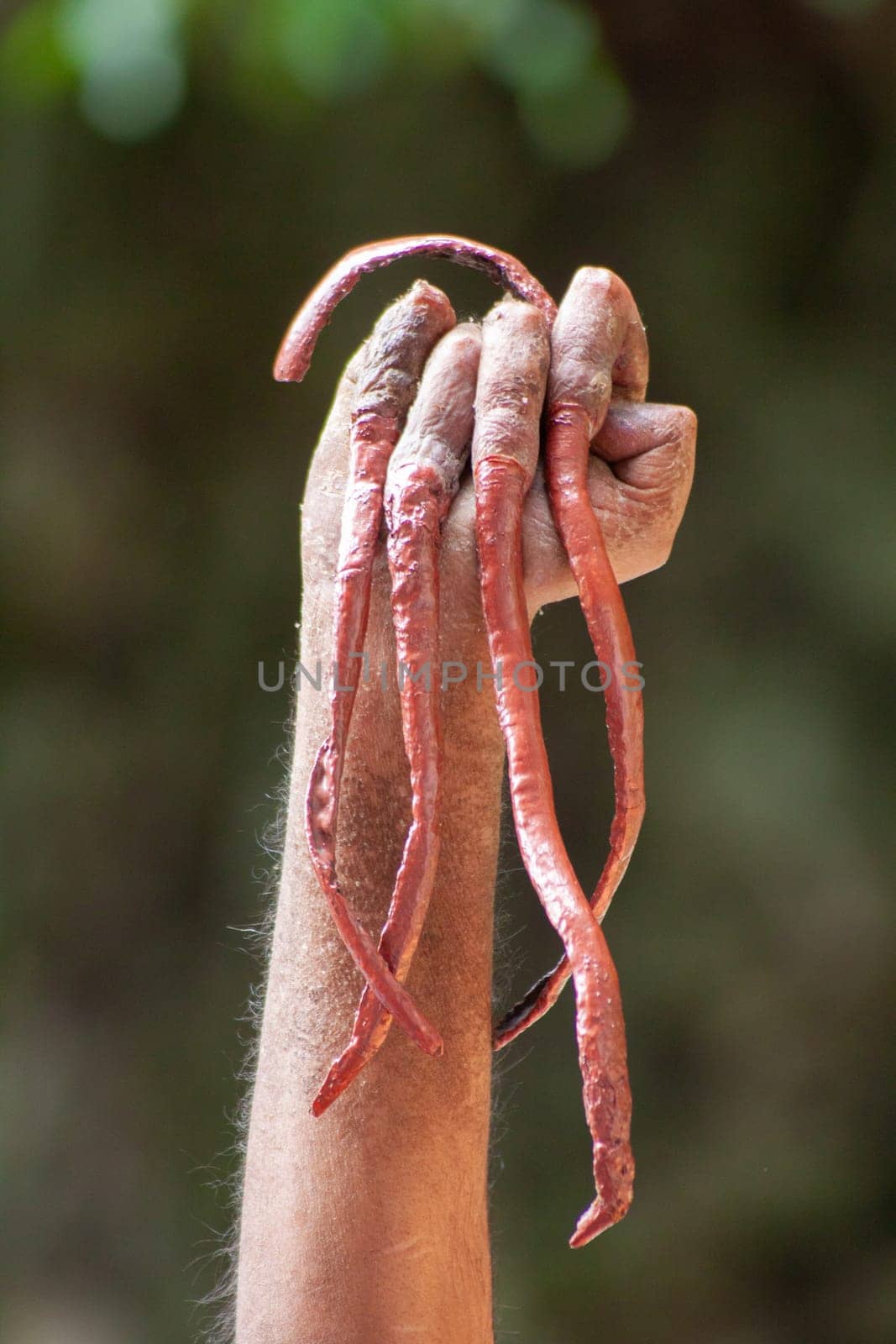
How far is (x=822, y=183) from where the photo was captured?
1412mm

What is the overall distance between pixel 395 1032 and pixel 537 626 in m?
0.77

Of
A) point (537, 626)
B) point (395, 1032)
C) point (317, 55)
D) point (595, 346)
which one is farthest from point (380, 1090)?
point (317, 55)

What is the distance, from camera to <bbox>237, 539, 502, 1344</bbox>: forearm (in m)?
0.61

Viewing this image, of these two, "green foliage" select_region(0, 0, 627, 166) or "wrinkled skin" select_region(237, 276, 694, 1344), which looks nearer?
"wrinkled skin" select_region(237, 276, 694, 1344)

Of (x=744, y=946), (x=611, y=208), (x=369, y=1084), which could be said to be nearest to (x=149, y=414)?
(x=611, y=208)

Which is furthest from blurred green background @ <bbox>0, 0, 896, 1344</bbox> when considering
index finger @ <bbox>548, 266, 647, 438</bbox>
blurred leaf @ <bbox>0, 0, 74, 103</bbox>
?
index finger @ <bbox>548, 266, 647, 438</bbox>

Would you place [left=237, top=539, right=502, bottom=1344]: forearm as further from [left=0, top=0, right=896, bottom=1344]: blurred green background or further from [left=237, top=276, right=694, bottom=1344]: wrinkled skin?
[left=0, top=0, right=896, bottom=1344]: blurred green background

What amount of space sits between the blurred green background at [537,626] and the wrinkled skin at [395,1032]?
30.0 inches

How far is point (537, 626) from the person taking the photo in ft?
4.44

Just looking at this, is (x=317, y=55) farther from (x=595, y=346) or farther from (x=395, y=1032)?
(x=395, y=1032)

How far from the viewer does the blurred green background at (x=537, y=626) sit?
4.56 feet

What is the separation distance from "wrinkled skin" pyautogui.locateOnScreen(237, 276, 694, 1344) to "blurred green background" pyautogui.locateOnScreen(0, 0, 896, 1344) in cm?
76

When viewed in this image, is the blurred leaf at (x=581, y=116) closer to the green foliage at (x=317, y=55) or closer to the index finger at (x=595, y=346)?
the green foliage at (x=317, y=55)

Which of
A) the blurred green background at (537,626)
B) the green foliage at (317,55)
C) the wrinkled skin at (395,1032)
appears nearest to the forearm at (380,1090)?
the wrinkled skin at (395,1032)
